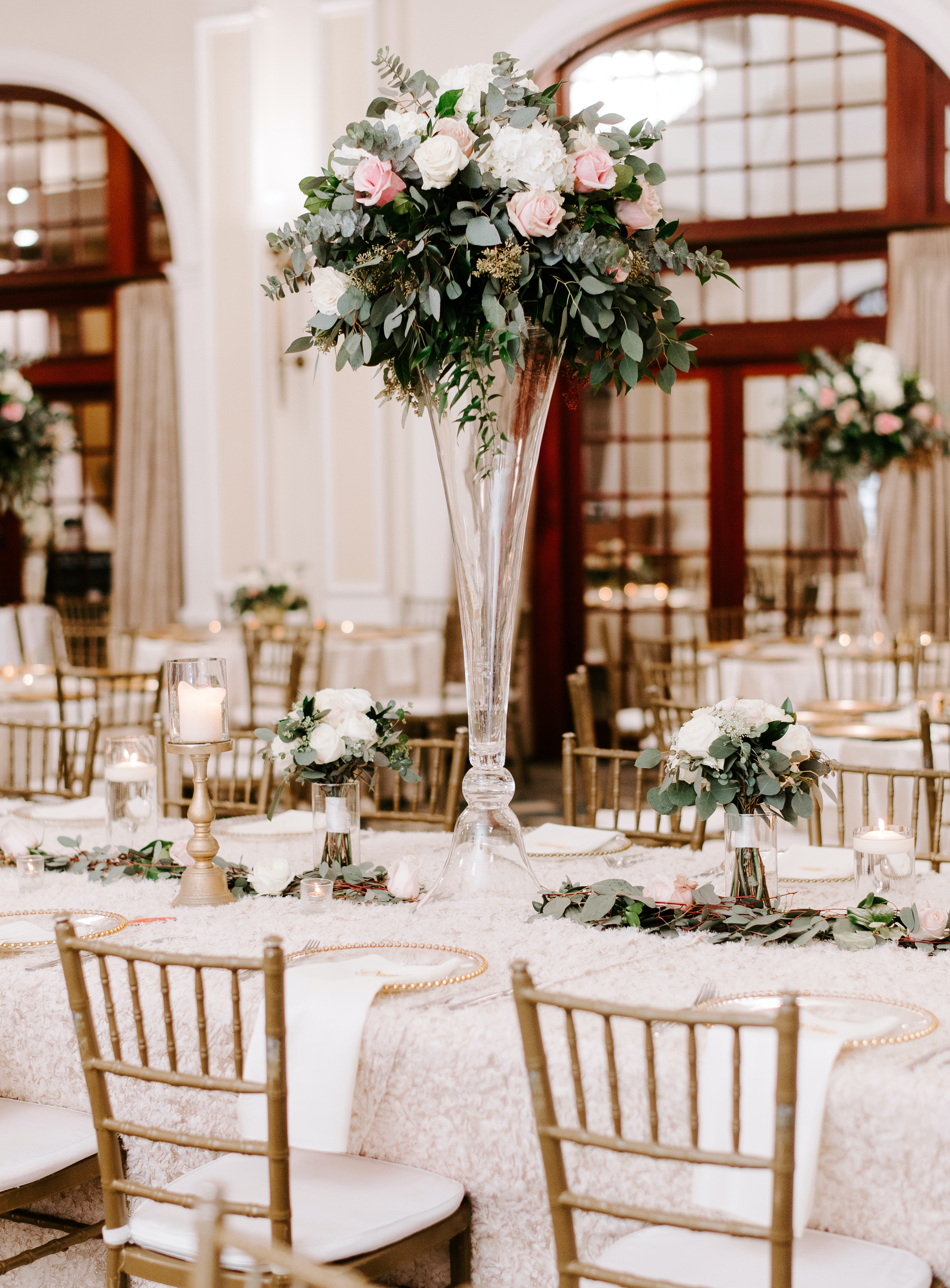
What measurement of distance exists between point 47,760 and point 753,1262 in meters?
2.90

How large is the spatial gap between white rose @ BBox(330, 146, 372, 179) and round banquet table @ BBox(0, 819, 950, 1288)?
45.0 inches

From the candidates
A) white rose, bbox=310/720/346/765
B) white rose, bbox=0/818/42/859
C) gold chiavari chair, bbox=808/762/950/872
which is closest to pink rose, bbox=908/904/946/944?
gold chiavari chair, bbox=808/762/950/872

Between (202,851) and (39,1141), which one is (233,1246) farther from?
(202,851)

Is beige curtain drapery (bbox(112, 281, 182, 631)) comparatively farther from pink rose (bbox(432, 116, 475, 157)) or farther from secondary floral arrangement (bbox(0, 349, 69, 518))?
pink rose (bbox(432, 116, 475, 157))

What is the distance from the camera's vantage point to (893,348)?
7.86 meters

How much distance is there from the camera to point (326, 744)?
247cm

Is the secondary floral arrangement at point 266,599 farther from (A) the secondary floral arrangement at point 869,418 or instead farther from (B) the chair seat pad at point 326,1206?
(B) the chair seat pad at point 326,1206

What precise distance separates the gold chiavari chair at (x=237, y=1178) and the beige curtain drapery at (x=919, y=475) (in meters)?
6.42

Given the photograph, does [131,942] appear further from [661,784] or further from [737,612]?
[737,612]

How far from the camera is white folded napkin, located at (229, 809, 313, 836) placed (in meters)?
3.06

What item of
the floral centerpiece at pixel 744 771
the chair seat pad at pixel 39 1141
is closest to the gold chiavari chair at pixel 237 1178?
the chair seat pad at pixel 39 1141

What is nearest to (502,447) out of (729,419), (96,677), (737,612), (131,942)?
(131,942)

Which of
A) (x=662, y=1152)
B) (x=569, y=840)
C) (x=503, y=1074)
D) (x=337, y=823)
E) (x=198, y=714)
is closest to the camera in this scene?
(x=662, y=1152)

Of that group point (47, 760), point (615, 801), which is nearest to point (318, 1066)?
point (615, 801)
